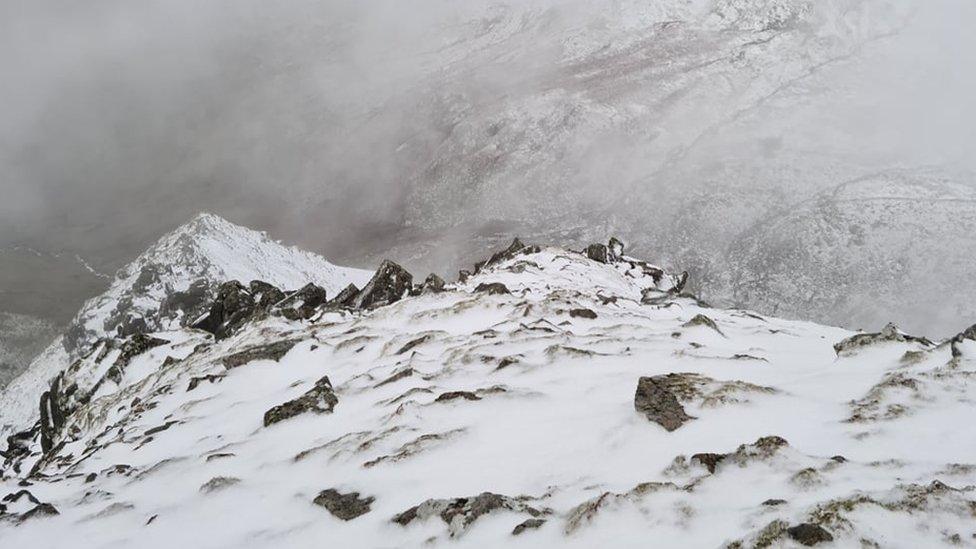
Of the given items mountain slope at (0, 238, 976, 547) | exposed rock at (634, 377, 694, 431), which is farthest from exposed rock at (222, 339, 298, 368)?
exposed rock at (634, 377, 694, 431)

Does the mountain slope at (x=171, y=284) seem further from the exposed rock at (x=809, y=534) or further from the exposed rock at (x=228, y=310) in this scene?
the exposed rock at (x=809, y=534)

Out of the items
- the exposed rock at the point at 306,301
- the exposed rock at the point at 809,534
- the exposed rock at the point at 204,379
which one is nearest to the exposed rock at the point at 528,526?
the exposed rock at the point at 809,534

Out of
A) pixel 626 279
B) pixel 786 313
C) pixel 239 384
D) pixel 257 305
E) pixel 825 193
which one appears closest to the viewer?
pixel 239 384

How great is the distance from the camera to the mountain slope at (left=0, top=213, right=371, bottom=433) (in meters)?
74.9

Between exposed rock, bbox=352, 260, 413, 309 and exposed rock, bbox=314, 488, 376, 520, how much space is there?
3066cm

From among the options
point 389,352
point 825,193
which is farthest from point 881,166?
point 389,352

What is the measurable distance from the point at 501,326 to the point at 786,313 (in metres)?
133

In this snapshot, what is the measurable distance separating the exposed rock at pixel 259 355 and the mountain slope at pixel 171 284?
43.6m

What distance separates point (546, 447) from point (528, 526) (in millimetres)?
3851

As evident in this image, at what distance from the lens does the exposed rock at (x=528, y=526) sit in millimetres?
10406

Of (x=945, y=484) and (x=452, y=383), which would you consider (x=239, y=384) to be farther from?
(x=945, y=484)

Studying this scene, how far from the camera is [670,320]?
3025cm

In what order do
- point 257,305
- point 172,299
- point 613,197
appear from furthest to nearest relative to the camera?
point 613,197
point 172,299
point 257,305

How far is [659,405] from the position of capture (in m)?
14.5
